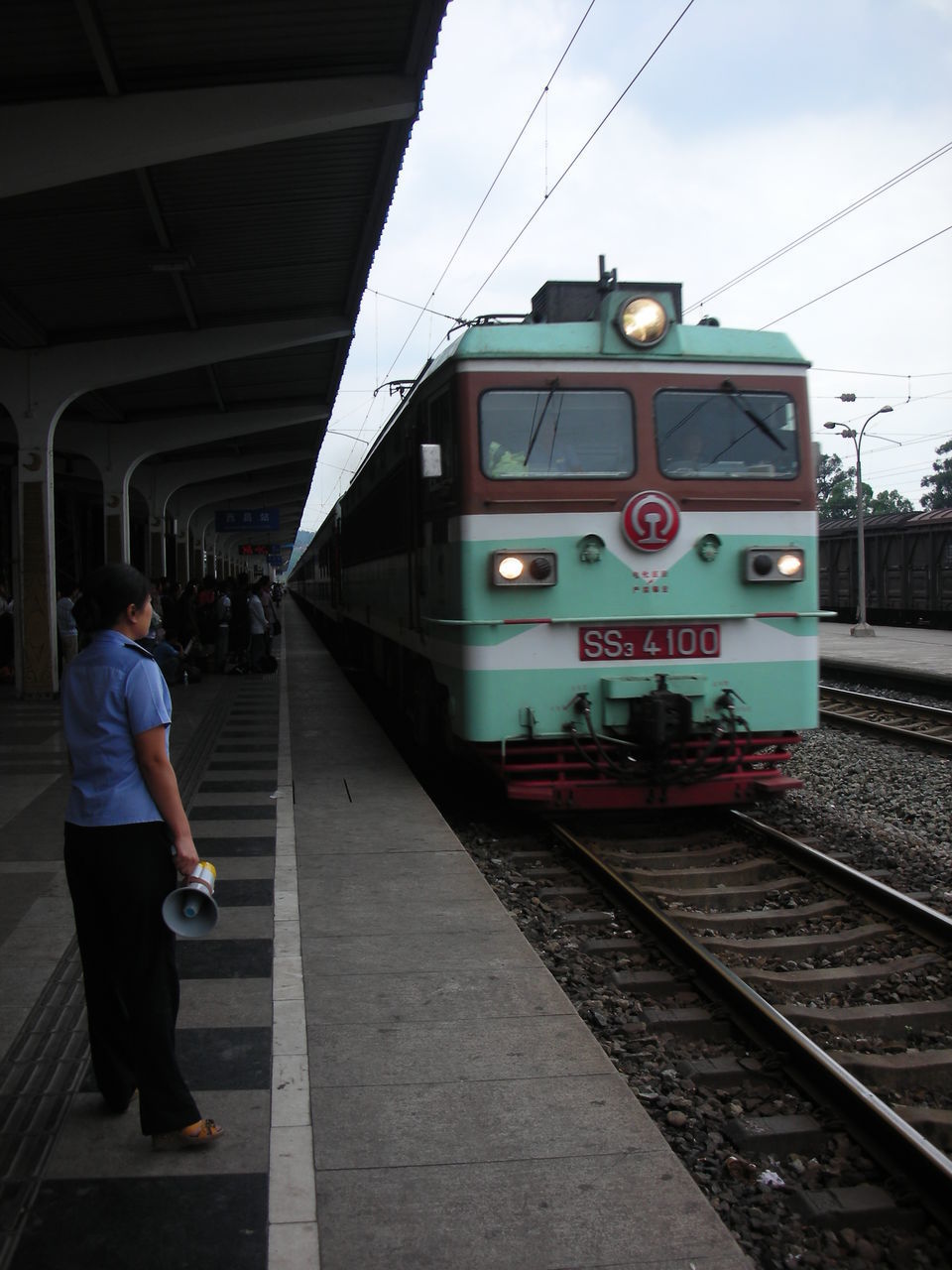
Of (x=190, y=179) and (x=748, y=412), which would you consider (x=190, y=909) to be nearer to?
(x=748, y=412)

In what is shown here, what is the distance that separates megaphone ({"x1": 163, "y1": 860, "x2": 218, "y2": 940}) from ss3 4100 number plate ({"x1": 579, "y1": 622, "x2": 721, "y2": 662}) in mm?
4293

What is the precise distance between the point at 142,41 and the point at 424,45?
1.95m

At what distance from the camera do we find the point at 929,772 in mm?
9258

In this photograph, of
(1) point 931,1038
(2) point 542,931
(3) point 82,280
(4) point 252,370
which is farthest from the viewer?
(4) point 252,370

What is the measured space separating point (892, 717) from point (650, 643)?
6238 millimetres

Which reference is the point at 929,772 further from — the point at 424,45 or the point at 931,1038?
the point at 424,45

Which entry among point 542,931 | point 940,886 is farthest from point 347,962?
point 940,886

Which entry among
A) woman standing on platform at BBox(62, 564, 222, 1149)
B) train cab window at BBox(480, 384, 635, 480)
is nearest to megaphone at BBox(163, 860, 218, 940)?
woman standing on platform at BBox(62, 564, 222, 1149)

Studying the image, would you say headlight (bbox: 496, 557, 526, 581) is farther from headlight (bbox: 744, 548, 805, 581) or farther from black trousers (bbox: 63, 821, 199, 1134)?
black trousers (bbox: 63, 821, 199, 1134)

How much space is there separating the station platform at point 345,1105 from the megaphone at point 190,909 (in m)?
0.63

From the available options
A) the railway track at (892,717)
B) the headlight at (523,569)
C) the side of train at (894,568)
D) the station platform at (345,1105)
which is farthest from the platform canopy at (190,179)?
the side of train at (894,568)

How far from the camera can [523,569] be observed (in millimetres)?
7121

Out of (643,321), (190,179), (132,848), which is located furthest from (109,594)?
(190,179)

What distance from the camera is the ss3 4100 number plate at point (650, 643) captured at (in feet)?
23.6
